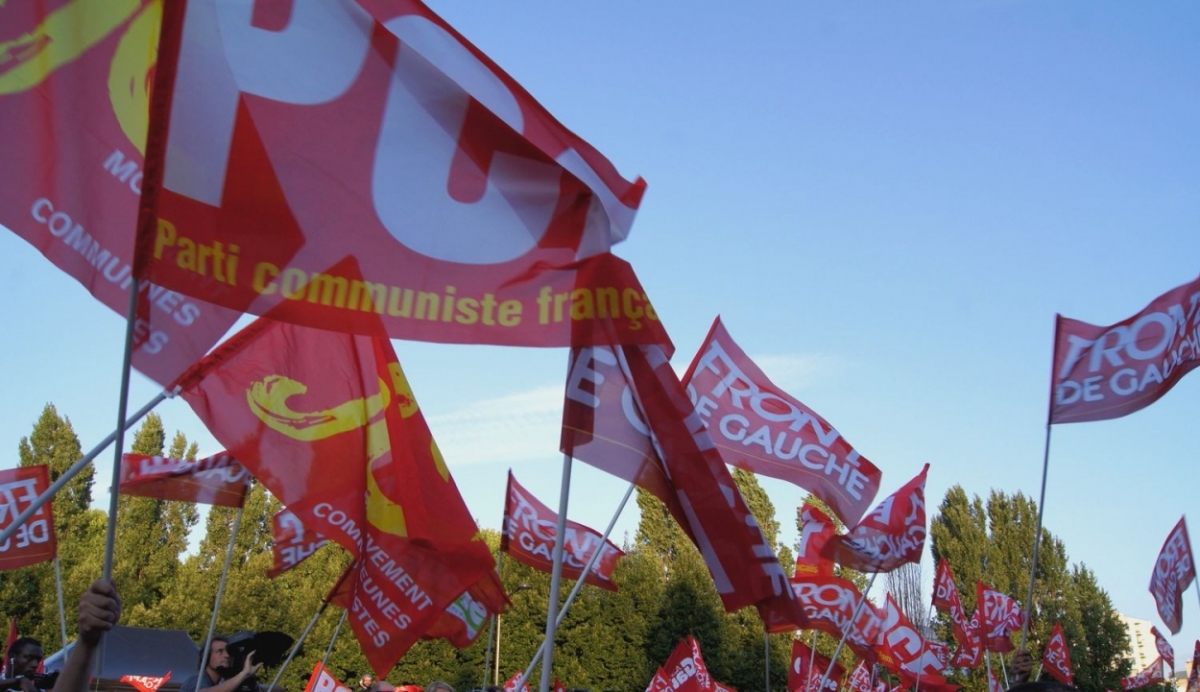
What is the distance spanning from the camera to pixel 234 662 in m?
7.05

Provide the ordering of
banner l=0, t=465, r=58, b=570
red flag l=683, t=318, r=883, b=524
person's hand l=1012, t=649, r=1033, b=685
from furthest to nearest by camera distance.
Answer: banner l=0, t=465, r=58, b=570, red flag l=683, t=318, r=883, b=524, person's hand l=1012, t=649, r=1033, b=685

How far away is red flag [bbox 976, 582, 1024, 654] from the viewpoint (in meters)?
21.7

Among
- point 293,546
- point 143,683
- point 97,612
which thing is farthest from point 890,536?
point 97,612

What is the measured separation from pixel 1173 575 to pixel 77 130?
48.4 ft

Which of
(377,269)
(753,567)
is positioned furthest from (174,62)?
(753,567)

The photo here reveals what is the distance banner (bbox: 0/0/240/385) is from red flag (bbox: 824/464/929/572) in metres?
9.76

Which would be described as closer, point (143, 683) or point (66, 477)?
point (66, 477)

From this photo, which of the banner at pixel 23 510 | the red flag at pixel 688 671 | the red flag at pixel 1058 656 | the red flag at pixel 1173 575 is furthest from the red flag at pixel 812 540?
the banner at pixel 23 510

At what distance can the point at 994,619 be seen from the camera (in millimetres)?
22266

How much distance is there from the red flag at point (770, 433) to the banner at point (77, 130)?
642cm

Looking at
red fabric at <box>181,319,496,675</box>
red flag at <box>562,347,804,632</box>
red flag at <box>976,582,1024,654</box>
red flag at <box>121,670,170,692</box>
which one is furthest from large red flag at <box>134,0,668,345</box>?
red flag at <box>976,582,1024,654</box>

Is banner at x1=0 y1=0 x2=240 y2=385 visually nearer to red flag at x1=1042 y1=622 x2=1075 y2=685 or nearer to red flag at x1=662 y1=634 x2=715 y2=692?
red flag at x1=662 y1=634 x2=715 y2=692

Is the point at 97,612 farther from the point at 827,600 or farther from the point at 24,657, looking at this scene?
the point at 827,600

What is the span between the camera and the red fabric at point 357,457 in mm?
8391
